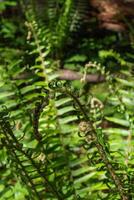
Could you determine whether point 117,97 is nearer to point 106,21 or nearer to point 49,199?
point 49,199

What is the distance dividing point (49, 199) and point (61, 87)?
2.82ft

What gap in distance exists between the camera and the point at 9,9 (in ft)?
17.5

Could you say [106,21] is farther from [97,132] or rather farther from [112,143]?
[97,132]

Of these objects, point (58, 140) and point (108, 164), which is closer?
point (108, 164)

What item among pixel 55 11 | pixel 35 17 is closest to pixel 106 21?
pixel 55 11

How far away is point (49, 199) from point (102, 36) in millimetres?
3131

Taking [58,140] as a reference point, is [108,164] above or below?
above

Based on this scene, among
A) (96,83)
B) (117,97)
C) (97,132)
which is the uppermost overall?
(97,132)

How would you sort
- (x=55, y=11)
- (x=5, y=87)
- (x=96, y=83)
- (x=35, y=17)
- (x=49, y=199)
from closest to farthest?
(x=49, y=199) < (x=5, y=87) < (x=96, y=83) < (x=35, y=17) < (x=55, y=11)

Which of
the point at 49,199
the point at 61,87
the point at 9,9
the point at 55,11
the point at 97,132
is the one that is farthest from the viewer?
the point at 9,9

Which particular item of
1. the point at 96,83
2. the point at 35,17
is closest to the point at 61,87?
the point at 96,83

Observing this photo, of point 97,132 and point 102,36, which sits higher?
point 97,132

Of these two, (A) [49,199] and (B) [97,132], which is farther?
(A) [49,199]

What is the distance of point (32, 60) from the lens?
426cm
